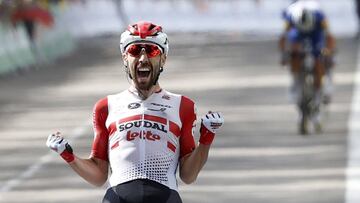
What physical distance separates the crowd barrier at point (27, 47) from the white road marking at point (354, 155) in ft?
28.0

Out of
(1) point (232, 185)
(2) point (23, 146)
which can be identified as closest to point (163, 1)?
(2) point (23, 146)

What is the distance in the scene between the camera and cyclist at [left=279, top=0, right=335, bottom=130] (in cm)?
1852

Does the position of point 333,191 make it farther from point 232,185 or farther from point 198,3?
point 198,3

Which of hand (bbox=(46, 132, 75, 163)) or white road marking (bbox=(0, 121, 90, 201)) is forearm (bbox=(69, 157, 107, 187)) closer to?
hand (bbox=(46, 132, 75, 163))

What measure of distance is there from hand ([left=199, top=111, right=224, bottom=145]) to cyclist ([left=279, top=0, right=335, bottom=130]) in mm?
11508

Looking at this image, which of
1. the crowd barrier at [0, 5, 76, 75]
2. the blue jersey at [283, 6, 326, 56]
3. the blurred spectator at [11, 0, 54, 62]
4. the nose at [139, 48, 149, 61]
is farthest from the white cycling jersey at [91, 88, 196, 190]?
the blurred spectator at [11, 0, 54, 62]

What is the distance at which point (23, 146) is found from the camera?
18812 mm

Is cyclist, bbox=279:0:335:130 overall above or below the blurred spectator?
above

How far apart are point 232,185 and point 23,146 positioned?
15.3ft

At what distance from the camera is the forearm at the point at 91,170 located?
23.2 feet

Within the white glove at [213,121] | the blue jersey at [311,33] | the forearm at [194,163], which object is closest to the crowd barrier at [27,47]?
the blue jersey at [311,33]

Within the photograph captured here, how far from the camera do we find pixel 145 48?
7.00 m

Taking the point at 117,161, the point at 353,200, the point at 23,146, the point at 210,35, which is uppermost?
the point at 117,161

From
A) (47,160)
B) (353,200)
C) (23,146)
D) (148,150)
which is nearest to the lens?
(148,150)
